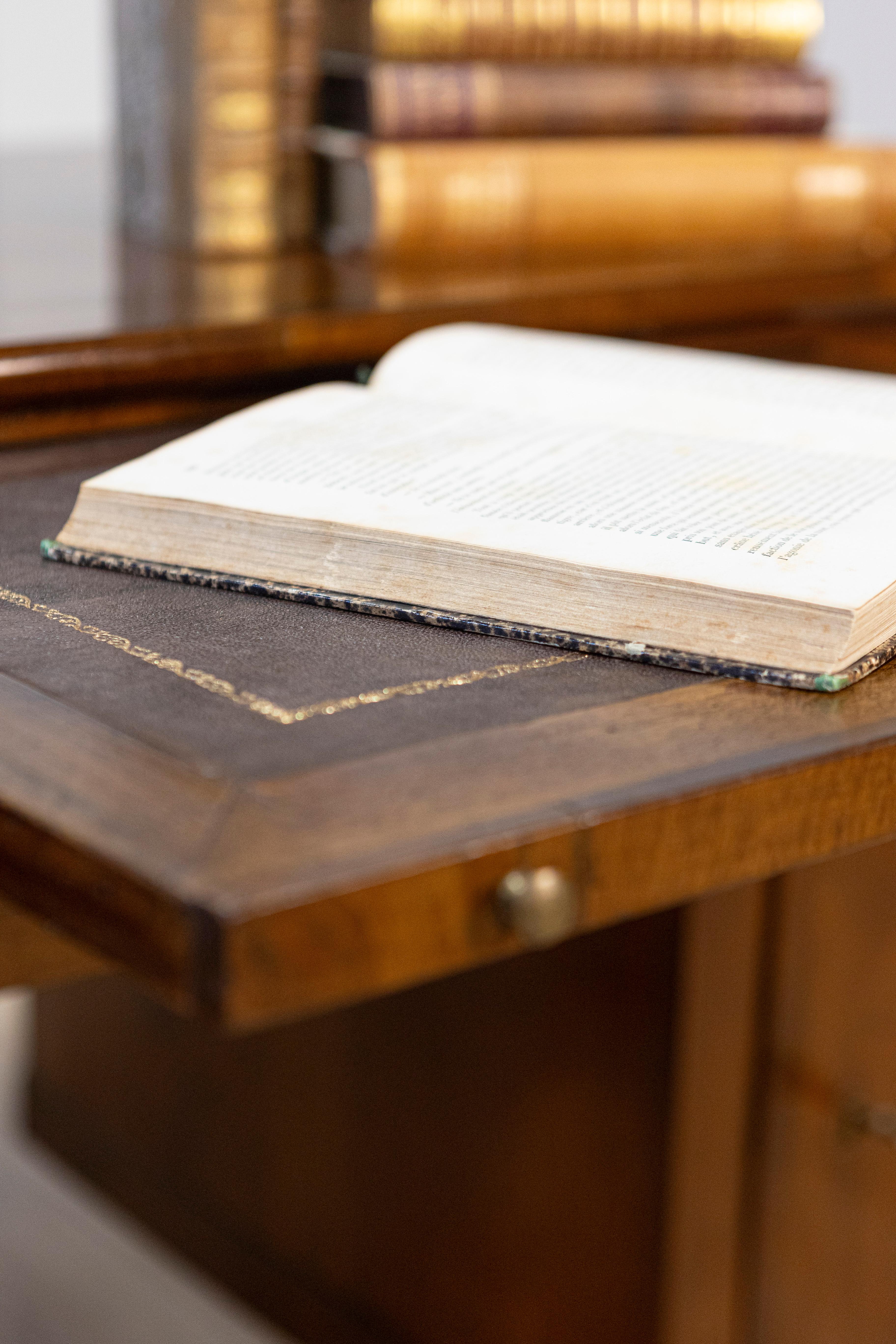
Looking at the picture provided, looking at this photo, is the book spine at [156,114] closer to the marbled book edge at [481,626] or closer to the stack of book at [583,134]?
the stack of book at [583,134]

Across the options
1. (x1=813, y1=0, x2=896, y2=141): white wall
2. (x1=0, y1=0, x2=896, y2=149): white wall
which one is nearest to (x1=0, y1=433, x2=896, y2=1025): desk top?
(x1=0, y1=0, x2=896, y2=149): white wall

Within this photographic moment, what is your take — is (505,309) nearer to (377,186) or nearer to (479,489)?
(377,186)

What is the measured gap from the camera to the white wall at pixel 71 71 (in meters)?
2.47

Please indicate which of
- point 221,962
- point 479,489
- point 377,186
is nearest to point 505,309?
point 377,186

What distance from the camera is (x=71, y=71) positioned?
2555mm

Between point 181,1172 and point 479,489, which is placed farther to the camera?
point 181,1172

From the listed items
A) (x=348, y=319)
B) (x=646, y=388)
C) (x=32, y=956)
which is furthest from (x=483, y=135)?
(x=32, y=956)

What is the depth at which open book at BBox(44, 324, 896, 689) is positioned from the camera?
22.3 inches

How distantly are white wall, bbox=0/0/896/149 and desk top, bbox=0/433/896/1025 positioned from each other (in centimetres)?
188

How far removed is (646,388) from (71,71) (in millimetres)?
1996

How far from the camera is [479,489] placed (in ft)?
2.18

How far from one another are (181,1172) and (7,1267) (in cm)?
18

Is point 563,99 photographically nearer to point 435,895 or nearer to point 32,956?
point 32,956

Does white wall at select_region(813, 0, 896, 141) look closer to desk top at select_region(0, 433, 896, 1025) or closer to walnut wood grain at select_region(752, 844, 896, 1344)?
walnut wood grain at select_region(752, 844, 896, 1344)
